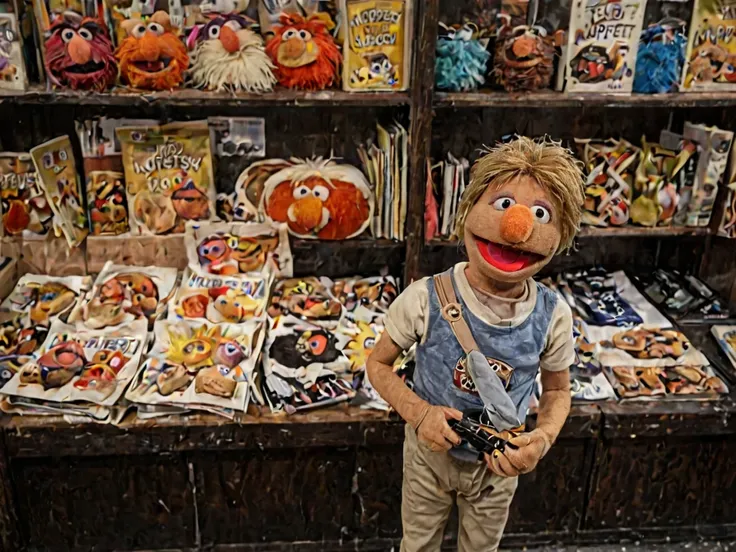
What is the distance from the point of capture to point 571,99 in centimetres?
206

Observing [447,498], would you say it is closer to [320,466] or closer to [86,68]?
[320,466]

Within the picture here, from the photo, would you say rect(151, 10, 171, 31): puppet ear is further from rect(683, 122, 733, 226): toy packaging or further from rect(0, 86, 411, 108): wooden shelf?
rect(683, 122, 733, 226): toy packaging

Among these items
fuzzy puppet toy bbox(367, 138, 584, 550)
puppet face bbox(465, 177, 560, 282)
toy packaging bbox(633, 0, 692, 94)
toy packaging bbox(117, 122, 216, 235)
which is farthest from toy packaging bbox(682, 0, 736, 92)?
toy packaging bbox(117, 122, 216, 235)

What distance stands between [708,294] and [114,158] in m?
1.98

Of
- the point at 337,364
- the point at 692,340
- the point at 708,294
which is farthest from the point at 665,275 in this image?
the point at 337,364

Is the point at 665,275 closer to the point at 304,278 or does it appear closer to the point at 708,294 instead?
the point at 708,294

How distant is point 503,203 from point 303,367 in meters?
0.93

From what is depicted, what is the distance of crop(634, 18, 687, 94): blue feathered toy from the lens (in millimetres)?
2086

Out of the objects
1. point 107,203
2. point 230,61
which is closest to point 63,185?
point 107,203

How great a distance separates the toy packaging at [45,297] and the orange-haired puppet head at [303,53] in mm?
918

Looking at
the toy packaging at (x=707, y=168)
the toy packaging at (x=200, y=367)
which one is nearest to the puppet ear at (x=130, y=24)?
the toy packaging at (x=200, y=367)

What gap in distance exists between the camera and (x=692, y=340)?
2.27m

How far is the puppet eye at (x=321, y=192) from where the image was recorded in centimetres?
223

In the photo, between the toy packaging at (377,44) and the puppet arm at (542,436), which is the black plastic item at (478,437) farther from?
the toy packaging at (377,44)
